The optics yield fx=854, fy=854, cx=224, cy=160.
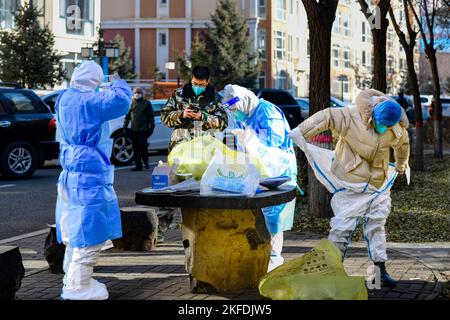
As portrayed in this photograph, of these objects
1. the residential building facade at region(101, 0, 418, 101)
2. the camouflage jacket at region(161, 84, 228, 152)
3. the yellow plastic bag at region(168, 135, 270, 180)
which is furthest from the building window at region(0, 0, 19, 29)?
the yellow plastic bag at region(168, 135, 270, 180)

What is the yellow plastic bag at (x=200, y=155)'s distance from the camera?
6.82 metres

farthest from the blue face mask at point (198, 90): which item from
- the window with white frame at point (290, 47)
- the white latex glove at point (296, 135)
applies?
the window with white frame at point (290, 47)

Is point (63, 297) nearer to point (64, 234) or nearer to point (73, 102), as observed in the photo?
point (64, 234)

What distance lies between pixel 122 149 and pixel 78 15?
2607 centimetres

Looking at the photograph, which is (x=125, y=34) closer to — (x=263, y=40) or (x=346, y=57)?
(x=263, y=40)

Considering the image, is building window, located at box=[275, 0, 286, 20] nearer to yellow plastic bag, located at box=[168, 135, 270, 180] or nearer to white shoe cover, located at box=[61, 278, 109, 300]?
yellow plastic bag, located at box=[168, 135, 270, 180]

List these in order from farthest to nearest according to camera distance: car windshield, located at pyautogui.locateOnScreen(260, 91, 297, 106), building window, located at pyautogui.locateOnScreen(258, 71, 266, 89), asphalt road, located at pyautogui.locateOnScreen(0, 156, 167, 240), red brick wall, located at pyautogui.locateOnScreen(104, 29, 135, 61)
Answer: red brick wall, located at pyautogui.locateOnScreen(104, 29, 135, 61) → building window, located at pyautogui.locateOnScreen(258, 71, 266, 89) → car windshield, located at pyautogui.locateOnScreen(260, 91, 297, 106) → asphalt road, located at pyautogui.locateOnScreen(0, 156, 167, 240)

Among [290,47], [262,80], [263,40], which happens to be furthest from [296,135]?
[290,47]

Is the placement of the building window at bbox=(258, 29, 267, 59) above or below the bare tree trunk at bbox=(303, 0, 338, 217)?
above

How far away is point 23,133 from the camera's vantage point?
1648 centimetres

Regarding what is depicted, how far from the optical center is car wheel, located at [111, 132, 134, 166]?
20234mm

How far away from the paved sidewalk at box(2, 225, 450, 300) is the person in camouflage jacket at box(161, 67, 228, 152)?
4.31ft

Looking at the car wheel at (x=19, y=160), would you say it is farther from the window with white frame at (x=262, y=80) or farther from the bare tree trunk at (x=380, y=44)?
the window with white frame at (x=262, y=80)

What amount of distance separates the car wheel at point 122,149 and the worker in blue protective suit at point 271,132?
12.9m
